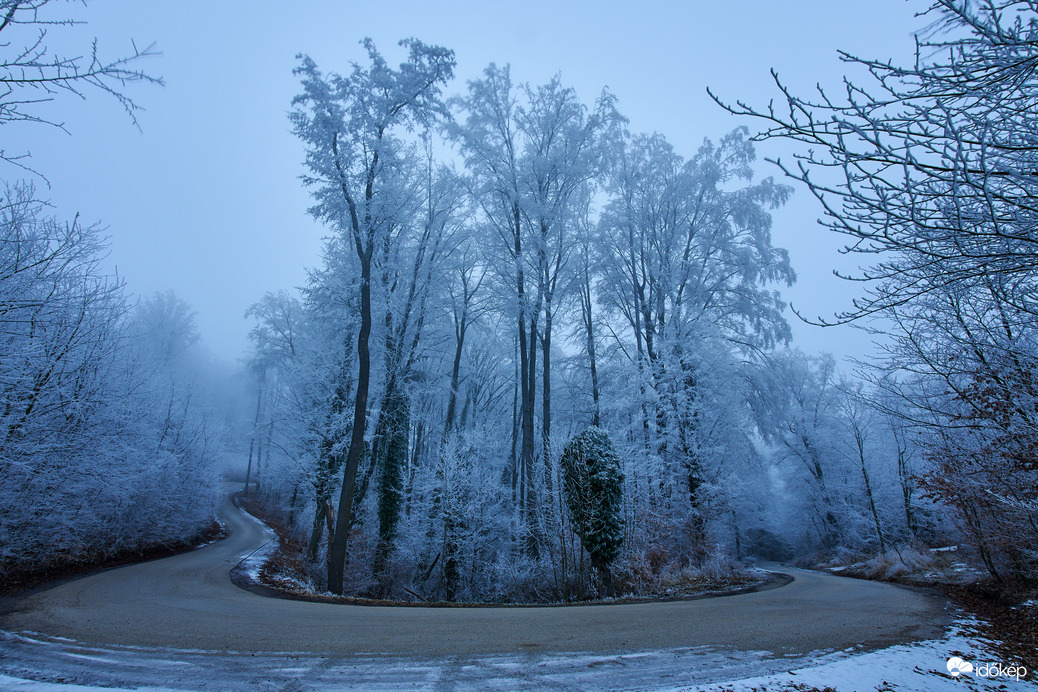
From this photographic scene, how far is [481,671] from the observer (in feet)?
12.7

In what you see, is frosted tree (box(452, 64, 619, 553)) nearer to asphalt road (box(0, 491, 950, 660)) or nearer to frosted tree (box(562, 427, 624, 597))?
frosted tree (box(562, 427, 624, 597))

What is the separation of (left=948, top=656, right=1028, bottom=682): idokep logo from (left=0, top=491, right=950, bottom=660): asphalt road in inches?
26.2

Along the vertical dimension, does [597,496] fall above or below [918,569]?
above

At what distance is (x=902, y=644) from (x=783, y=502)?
32921mm

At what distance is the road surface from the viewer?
4648mm

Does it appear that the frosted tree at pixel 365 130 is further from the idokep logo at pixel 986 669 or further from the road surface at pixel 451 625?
the idokep logo at pixel 986 669

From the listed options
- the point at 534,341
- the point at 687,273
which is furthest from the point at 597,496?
the point at 687,273

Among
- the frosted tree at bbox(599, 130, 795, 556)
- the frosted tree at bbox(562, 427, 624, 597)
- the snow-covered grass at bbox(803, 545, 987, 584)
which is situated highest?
the frosted tree at bbox(599, 130, 795, 556)

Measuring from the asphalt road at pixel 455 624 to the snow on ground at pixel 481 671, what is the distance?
269mm

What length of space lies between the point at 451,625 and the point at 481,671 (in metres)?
2.06

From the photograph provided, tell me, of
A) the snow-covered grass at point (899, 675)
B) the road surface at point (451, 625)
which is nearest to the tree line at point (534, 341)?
the road surface at point (451, 625)

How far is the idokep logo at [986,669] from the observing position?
439 cm

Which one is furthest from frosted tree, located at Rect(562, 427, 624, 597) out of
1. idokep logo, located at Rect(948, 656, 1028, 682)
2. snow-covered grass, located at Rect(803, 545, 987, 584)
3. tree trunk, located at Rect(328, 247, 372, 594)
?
snow-covered grass, located at Rect(803, 545, 987, 584)

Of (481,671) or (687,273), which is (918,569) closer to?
(687,273)
